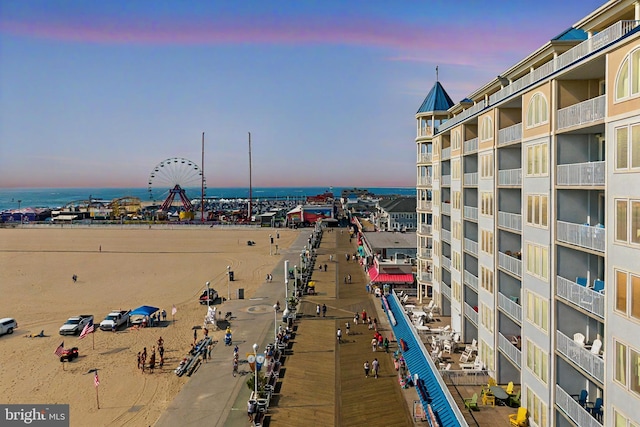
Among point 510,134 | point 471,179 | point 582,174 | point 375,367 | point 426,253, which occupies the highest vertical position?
point 510,134

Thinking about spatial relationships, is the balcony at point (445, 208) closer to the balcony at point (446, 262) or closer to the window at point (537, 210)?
the balcony at point (446, 262)

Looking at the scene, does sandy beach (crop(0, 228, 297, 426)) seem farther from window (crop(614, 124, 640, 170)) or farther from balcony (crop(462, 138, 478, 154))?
window (crop(614, 124, 640, 170))

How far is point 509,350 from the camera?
17969 millimetres

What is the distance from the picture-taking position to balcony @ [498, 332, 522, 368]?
56.4 ft

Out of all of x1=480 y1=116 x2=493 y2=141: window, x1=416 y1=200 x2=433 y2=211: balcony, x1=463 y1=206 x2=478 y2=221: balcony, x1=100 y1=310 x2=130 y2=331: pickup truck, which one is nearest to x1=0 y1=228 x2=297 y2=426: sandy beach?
x1=100 y1=310 x2=130 y2=331: pickup truck

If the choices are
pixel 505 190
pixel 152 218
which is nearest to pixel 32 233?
pixel 152 218

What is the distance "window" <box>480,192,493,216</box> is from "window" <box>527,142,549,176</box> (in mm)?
4355

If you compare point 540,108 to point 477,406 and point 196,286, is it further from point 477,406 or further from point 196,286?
point 196,286

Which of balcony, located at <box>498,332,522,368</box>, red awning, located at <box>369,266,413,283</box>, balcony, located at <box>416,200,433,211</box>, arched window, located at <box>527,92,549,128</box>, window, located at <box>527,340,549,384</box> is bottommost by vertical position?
red awning, located at <box>369,266,413,283</box>

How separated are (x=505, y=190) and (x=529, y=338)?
643 centimetres

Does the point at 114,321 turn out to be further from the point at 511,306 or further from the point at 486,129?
the point at 486,129

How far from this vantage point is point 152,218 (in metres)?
136

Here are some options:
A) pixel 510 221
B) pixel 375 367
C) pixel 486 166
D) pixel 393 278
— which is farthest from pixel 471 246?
pixel 393 278

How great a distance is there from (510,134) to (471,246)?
7.32 metres
